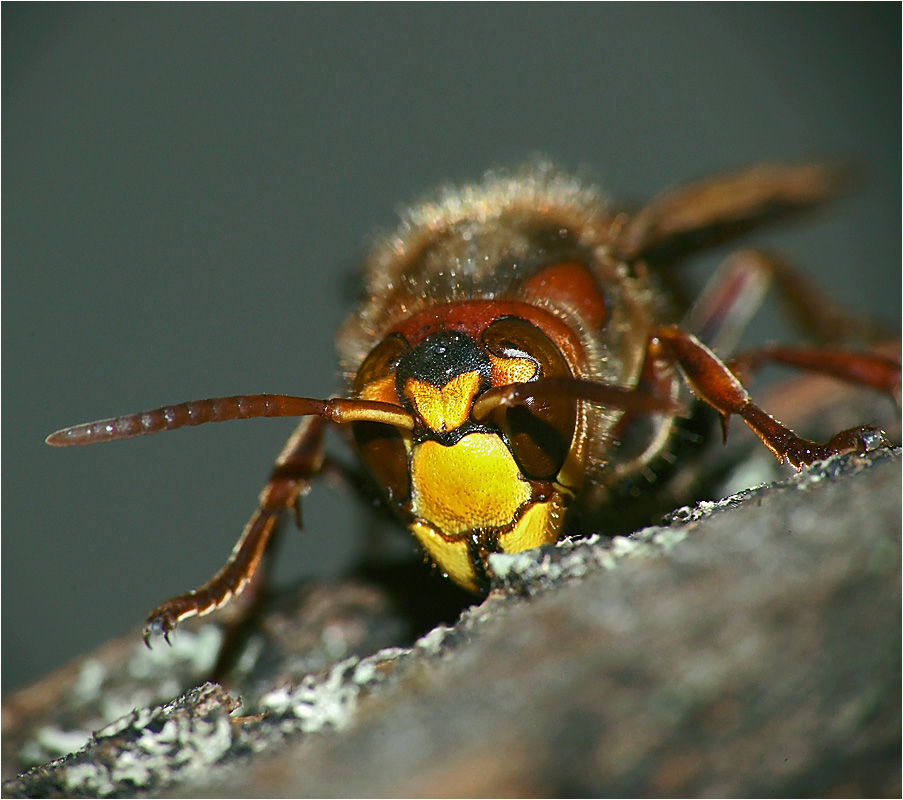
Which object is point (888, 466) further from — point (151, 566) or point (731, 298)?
point (151, 566)

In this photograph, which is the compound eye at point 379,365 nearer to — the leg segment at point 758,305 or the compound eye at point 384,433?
the compound eye at point 384,433

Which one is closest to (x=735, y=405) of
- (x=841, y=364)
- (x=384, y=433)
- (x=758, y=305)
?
(x=841, y=364)

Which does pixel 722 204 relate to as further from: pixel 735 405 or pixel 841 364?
pixel 735 405

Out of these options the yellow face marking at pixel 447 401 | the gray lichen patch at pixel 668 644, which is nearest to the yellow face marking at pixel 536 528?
the yellow face marking at pixel 447 401

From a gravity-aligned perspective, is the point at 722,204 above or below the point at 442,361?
above

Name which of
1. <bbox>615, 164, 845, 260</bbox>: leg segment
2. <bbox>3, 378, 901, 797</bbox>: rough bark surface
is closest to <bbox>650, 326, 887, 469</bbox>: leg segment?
<bbox>3, 378, 901, 797</bbox>: rough bark surface

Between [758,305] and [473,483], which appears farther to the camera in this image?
[758,305]
